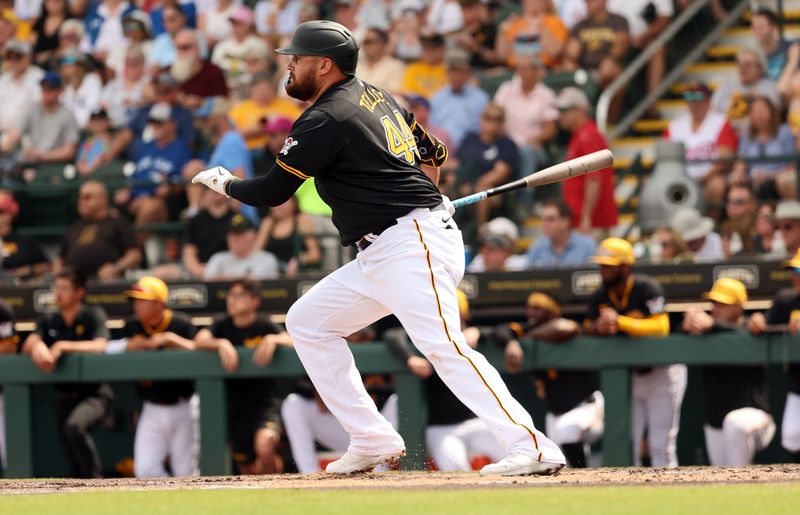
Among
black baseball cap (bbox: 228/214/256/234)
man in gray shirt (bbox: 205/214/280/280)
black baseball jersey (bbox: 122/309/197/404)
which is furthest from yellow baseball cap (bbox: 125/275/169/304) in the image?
black baseball cap (bbox: 228/214/256/234)

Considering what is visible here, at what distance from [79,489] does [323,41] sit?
7.39 feet

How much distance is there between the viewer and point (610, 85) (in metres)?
12.3

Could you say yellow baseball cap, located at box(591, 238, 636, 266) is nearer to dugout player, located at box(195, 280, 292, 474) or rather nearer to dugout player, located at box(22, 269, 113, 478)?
A: dugout player, located at box(195, 280, 292, 474)

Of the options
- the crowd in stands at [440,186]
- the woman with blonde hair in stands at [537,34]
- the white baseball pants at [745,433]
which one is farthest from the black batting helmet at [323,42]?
the woman with blonde hair in stands at [537,34]

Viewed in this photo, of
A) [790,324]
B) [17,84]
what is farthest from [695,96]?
[17,84]

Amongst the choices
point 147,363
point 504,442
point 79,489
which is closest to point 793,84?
point 147,363

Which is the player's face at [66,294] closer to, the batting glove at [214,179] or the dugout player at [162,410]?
the dugout player at [162,410]

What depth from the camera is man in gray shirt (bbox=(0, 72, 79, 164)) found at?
1402 cm

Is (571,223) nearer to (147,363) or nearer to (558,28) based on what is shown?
(558,28)

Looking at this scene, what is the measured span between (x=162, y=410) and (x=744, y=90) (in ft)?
16.4

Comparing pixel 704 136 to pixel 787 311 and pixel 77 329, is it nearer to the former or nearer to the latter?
pixel 787 311

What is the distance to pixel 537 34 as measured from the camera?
41.5 feet

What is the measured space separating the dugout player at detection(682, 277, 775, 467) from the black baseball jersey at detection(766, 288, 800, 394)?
8.4 inches

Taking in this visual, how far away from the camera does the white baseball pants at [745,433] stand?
9.46 metres
